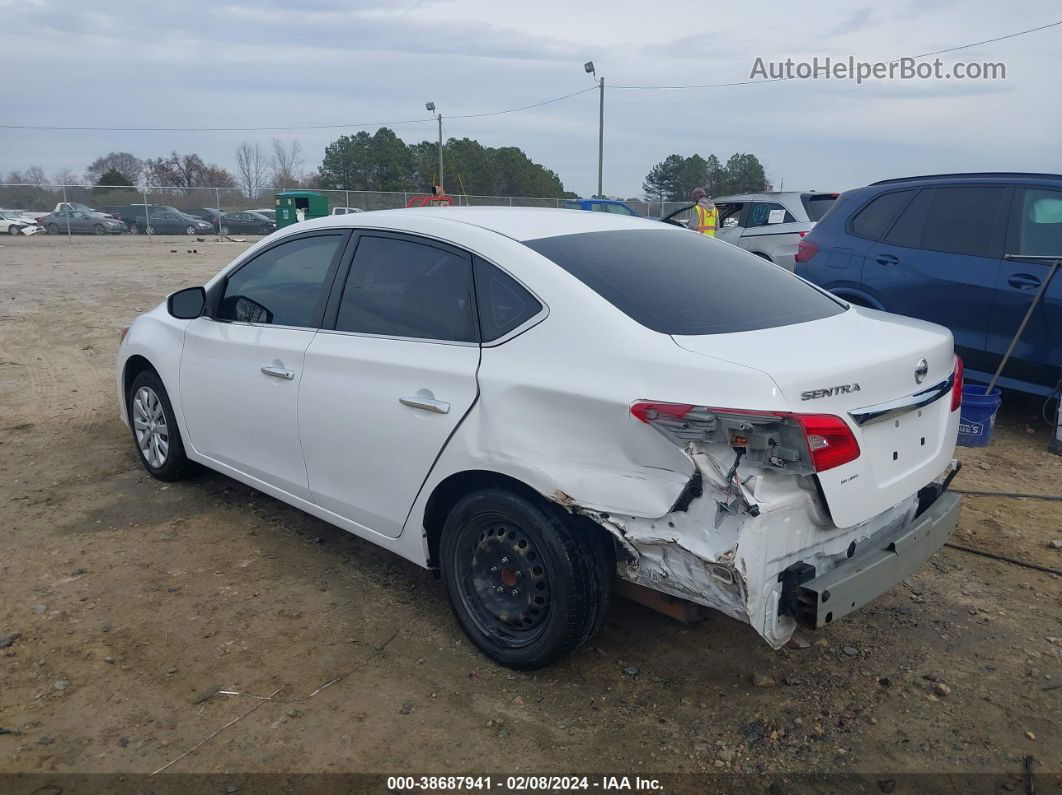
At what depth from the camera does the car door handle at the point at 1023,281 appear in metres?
5.89

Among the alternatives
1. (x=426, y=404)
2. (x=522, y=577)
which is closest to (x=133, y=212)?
(x=426, y=404)

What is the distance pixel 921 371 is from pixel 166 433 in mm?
4011

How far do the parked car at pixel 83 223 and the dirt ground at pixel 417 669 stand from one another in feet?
Result: 110

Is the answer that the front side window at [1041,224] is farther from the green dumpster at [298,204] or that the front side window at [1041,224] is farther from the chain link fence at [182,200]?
the chain link fence at [182,200]

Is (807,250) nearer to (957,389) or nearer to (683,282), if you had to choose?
(957,389)

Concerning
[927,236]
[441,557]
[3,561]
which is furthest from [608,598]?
[927,236]

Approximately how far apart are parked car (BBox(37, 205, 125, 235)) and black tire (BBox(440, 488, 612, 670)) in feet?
118

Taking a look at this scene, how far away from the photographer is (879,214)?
271 inches

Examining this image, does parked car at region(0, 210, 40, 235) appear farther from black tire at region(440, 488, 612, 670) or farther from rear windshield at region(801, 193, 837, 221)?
black tire at region(440, 488, 612, 670)

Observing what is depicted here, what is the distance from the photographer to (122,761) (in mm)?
2791

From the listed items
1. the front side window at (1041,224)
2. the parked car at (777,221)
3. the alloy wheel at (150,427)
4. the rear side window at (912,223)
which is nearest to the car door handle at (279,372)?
the alloy wheel at (150,427)

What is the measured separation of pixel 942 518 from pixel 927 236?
3955mm

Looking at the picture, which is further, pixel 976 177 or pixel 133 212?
pixel 133 212

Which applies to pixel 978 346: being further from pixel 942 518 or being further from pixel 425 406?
pixel 425 406
